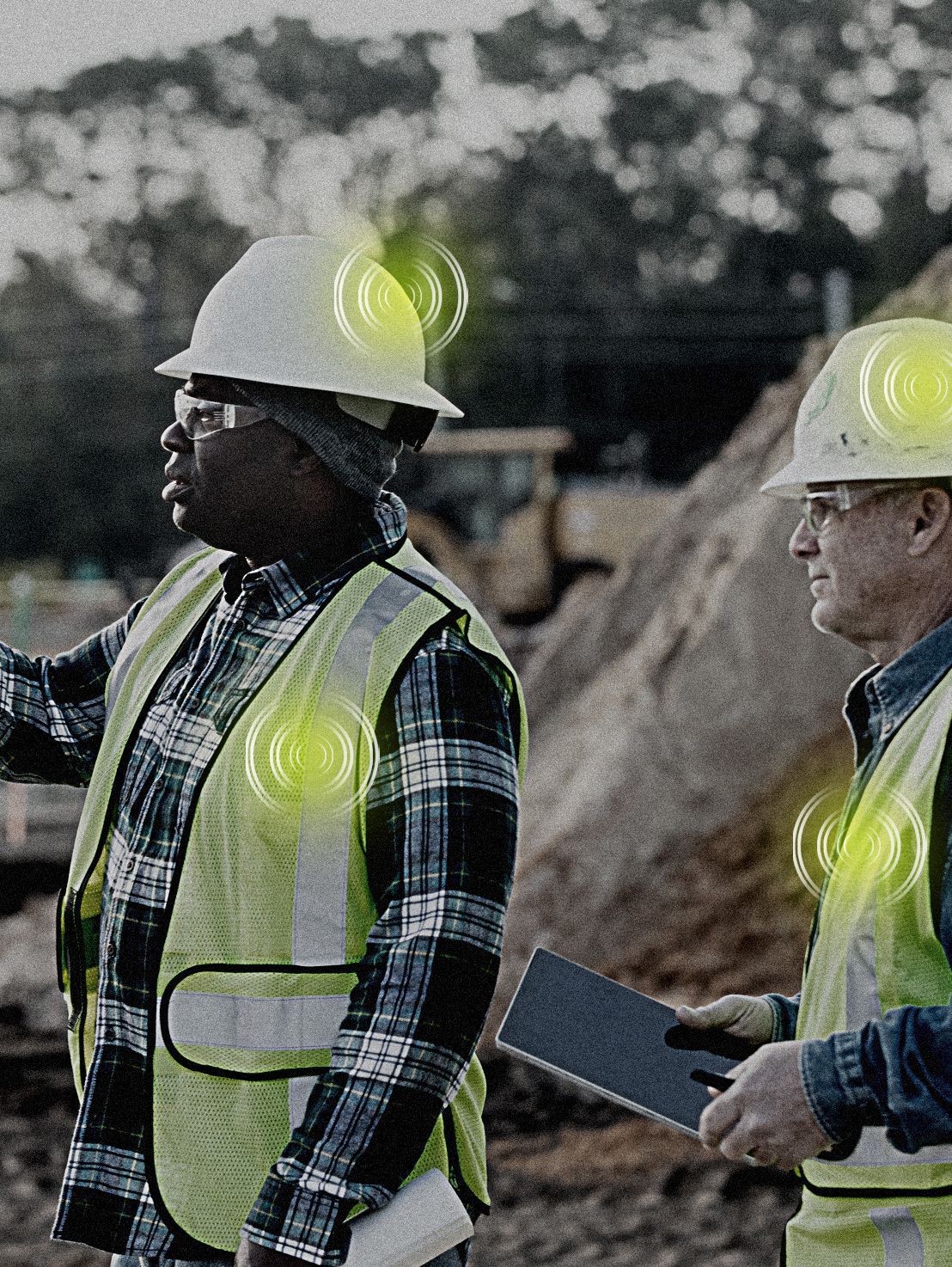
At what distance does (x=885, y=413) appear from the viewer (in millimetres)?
2332

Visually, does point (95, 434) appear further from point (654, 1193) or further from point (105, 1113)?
point (105, 1113)

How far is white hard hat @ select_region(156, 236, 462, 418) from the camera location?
2.48 metres

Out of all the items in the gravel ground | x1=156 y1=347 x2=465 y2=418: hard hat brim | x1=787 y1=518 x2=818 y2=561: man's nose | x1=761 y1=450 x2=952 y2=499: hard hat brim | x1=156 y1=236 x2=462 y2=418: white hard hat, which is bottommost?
the gravel ground

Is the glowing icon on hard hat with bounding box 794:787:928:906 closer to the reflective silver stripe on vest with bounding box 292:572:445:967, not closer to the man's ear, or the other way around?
the man's ear

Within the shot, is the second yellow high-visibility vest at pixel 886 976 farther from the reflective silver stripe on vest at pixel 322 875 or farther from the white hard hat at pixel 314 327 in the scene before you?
the white hard hat at pixel 314 327

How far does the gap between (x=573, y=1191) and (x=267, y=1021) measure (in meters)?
4.64

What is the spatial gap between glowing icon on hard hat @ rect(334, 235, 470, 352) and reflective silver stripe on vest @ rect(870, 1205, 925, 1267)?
1.31 m

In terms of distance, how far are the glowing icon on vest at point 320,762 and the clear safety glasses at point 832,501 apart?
→ 64 cm

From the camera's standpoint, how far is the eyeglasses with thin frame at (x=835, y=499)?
231 cm

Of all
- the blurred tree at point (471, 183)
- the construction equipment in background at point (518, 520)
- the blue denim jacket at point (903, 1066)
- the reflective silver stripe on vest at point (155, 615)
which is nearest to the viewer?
the blue denim jacket at point (903, 1066)

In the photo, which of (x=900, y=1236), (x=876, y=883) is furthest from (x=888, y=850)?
(x=900, y=1236)

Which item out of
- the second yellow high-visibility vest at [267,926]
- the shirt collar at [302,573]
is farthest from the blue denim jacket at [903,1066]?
the shirt collar at [302,573]

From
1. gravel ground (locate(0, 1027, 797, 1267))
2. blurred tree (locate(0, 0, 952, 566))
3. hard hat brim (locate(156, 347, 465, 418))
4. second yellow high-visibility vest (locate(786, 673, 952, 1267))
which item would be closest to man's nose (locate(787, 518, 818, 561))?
second yellow high-visibility vest (locate(786, 673, 952, 1267))

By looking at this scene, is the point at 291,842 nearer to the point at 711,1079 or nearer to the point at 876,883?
the point at 711,1079
